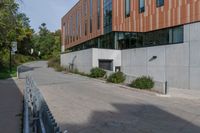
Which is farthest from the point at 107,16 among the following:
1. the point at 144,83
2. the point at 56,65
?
the point at 56,65

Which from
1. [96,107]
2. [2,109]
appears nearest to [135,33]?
[96,107]

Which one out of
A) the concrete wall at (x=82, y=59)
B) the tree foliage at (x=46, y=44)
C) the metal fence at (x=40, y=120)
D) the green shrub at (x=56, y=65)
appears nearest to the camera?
the metal fence at (x=40, y=120)

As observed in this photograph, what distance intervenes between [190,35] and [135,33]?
10.4 meters

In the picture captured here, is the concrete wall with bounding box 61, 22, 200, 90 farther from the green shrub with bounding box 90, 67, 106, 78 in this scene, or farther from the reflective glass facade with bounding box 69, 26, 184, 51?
the green shrub with bounding box 90, 67, 106, 78

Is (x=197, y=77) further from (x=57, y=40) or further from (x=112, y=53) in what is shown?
(x=57, y=40)

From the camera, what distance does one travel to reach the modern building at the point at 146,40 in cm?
2422

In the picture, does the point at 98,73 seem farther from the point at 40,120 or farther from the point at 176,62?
the point at 40,120

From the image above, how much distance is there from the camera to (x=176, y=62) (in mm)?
25422

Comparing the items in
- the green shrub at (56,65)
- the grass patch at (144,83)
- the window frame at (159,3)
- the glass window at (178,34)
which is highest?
the window frame at (159,3)

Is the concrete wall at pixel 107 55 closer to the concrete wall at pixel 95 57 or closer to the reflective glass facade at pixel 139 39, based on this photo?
the concrete wall at pixel 95 57

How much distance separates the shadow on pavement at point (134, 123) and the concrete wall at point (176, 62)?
37.6 feet

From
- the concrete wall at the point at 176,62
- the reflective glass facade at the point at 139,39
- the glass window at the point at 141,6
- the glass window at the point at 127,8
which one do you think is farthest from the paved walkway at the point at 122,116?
the glass window at the point at 127,8

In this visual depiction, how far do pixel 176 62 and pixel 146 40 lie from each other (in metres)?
6.83

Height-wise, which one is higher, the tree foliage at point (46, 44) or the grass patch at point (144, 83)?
the tree foliage at point (46, 44)
